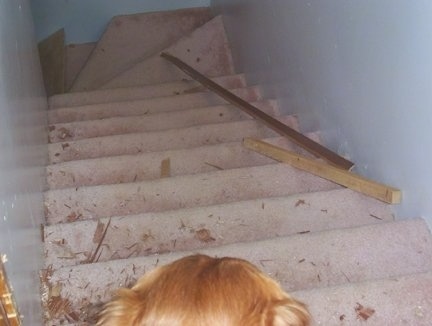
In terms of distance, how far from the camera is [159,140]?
3273mm

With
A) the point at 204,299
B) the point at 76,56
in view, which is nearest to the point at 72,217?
the point at 204,299

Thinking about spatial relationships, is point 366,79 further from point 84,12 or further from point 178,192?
point 84,12

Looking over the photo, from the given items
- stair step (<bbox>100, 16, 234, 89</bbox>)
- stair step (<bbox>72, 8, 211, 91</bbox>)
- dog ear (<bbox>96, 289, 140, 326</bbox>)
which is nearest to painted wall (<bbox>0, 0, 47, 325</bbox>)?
dog ear (<bbox>96, 289, 140, 326</bbox>)

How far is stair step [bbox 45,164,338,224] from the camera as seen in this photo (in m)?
2.55

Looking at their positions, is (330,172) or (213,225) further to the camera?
(330,172)

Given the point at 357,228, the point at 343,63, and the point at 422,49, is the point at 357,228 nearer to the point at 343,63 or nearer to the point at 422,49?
the point at 422,49

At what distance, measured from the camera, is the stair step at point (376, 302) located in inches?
70.1

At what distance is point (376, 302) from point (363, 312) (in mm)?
48

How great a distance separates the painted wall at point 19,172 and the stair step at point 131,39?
3037 millimetres

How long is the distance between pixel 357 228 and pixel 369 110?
0.49 meters

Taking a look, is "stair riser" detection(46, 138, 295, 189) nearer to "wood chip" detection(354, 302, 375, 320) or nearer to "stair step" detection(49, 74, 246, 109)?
"stair step" detection(49, 74, 246, 109)

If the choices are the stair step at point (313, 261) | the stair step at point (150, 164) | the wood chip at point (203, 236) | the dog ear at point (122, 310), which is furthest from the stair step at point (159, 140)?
the dog ear at point (122, 310)

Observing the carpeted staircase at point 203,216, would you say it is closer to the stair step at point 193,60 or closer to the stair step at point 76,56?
the stair step at point 193,60

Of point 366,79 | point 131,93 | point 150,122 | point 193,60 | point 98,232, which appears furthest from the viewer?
point 193,60
